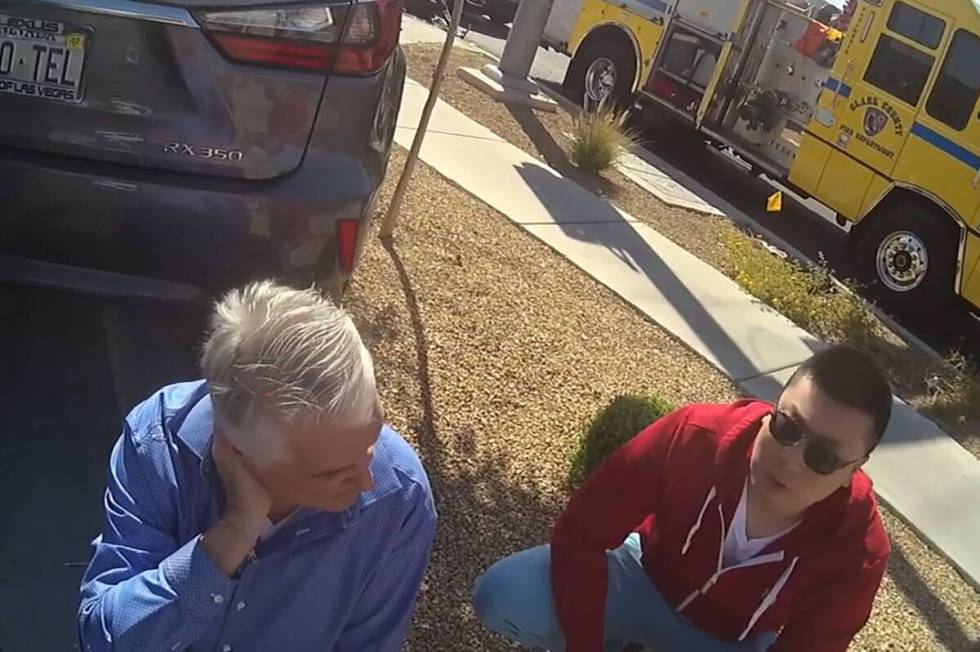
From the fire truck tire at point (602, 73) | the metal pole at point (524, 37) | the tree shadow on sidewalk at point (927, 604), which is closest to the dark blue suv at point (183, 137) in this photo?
the tree shadow on sidewalk at point (927, 604)

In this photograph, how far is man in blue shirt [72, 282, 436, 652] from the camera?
4.96 ft

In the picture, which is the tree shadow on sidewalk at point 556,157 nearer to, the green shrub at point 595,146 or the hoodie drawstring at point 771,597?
the green shrub at point 595,146

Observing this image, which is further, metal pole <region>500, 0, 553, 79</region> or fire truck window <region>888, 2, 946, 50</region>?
metal pole <region>500, 0, 553, 79</region>

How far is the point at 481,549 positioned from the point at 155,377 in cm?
108

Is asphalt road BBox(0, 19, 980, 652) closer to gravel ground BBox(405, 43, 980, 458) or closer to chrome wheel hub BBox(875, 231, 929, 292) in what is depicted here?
gravel ground BBox(405, 43, 980, 458)

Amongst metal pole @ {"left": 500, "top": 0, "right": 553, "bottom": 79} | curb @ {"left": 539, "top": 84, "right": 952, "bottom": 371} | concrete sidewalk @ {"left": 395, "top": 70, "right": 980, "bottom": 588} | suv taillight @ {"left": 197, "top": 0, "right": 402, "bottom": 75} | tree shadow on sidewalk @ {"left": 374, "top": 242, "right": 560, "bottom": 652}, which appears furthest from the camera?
metal pole @ {"left": 500, "top": 0, "right": 553, "bottom": 79}

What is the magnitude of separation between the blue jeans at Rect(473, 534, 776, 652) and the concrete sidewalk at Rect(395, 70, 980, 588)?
2.11 meters

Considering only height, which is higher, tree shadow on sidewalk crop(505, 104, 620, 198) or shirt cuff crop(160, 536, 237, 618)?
shirt cuff crop(160, 536, 237, 618)

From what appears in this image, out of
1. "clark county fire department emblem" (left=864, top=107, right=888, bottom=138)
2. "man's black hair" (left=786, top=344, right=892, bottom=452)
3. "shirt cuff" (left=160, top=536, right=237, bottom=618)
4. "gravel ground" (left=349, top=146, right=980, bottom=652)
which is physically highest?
"clark county fire department emblem" (left=864, top=107, right=888, bottom=138)

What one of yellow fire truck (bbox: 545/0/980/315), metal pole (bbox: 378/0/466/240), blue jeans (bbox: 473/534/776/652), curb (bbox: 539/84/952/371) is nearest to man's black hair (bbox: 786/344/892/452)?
blue jeans (bbox: 473/534/776/652)

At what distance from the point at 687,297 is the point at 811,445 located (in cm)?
391

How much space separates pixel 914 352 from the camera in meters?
6.84

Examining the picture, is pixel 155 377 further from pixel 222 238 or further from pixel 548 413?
pixel 548 413

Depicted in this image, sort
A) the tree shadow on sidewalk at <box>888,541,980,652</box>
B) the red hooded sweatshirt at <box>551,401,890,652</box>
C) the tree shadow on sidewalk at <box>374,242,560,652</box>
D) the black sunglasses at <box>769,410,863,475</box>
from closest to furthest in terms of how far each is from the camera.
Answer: the black sunglasses at <box>769,410,863,475</box> < the red hooded sweatshirt at <box>551,401,890,652</box> < the tree shadow on sidewalk at <box>374,242,560,652</box> < the tree shadow on sidewalk at <box>888,541,980,652</box>
